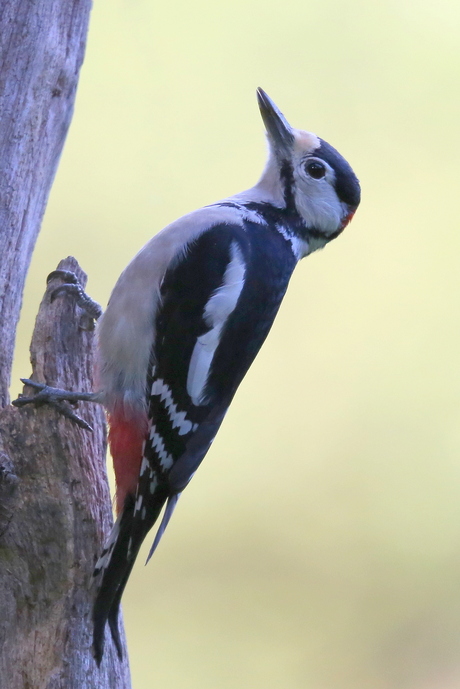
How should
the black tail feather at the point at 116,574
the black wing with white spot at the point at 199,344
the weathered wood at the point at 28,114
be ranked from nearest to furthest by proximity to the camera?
the black tail feather at the point at 116,574 → the black wing with white spot at the point at 199,344 → the weathered wood at the point at 28,114

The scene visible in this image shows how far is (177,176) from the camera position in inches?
93.6

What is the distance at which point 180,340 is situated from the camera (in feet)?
4.48

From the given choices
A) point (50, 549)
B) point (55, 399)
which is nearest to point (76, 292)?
point (55, 399)

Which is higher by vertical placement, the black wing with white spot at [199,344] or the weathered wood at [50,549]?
the black wing with white spot at [199,344]

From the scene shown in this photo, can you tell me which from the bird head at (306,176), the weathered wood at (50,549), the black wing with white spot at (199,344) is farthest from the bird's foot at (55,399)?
the bird head at (306,176)

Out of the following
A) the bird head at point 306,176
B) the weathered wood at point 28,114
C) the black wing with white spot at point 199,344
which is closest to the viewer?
→ the black wing with white spot at point 199,344

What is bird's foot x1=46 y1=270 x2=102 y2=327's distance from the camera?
1.50 m

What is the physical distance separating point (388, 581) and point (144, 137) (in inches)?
61.5

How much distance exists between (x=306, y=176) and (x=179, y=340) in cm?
51

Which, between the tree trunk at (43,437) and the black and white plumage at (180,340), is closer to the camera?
the tree trunk at (43,437)

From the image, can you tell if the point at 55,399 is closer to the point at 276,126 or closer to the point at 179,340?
the point at 179,340

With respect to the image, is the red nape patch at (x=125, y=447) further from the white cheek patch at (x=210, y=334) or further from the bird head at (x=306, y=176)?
the bird head at (x=306, y=176)

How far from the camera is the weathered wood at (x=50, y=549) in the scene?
1.17m

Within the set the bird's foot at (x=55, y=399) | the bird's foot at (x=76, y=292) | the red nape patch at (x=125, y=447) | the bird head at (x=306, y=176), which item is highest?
the bird head at (x=306, y=176)
